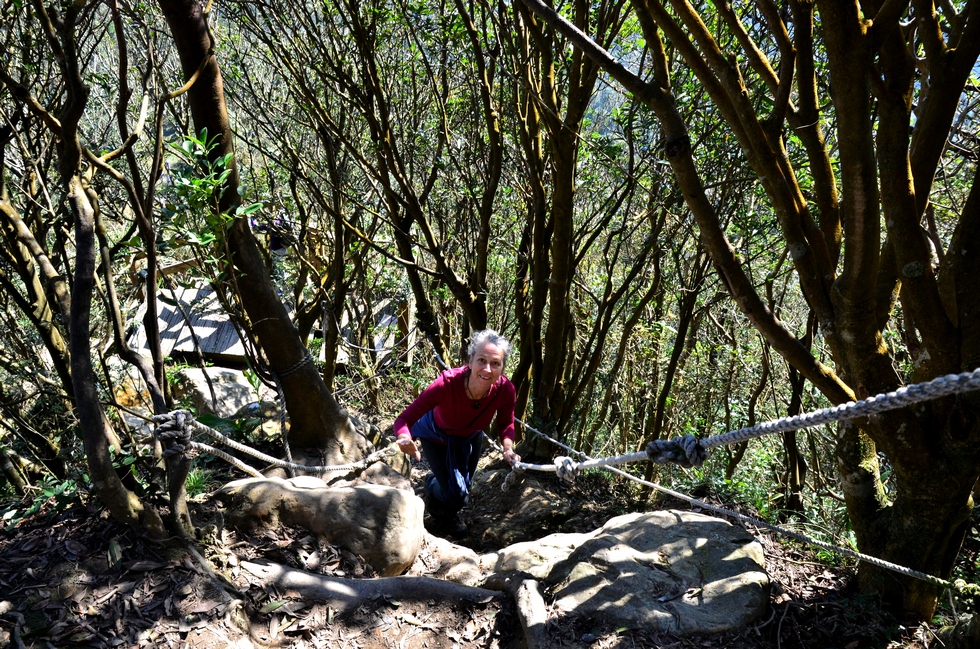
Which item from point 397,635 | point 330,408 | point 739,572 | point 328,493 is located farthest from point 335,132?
point 739,572

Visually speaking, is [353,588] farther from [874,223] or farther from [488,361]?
[874,223]

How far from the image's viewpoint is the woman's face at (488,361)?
3.80 metres

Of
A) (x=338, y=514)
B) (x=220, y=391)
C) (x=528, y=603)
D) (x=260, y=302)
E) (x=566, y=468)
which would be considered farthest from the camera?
(x=220, y=391)

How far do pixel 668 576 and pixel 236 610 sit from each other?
1967 millimetres

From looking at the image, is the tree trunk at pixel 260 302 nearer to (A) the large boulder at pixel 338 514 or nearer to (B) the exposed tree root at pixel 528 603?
(A) the large boulder at pixel 338 514

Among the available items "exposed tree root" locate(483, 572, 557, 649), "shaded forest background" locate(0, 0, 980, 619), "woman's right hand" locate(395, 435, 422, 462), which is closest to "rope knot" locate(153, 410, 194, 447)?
"shaded forest background" locate(0, 0, 980, 619)

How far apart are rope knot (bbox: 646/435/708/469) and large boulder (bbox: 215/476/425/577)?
1659 millimetres

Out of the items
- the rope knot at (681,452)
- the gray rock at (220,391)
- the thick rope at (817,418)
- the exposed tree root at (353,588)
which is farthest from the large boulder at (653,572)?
the gray rock at (220,391)

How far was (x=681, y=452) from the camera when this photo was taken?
241cm

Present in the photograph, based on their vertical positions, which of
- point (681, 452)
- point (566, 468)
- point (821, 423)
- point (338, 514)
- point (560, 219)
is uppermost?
point (560, 219)

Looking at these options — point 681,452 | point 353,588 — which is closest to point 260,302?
point 353,588

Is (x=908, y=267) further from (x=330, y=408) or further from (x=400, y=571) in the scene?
(x=330, y=408)

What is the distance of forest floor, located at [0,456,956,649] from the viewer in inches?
92.9

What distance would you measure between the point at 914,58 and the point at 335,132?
427 centimetres
